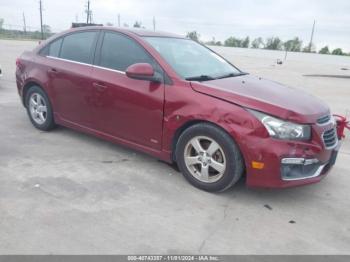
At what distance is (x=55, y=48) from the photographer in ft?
17.8

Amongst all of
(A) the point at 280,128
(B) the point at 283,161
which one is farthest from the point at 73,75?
(B) the point at 283,161

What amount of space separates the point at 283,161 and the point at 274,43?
60743mm

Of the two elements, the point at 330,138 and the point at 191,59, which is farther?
the point at 191,59

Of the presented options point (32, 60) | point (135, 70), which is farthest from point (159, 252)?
point (32, 60)

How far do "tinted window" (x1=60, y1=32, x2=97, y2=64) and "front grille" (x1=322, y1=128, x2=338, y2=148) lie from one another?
9.77 feet

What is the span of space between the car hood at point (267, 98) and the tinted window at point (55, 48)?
8.12 ft

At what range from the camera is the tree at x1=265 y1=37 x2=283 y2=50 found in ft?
198

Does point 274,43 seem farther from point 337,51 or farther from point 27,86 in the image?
point 27,86

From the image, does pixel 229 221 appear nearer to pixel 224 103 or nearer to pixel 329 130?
pixel 224 103

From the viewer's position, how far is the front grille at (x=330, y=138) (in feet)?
12.3

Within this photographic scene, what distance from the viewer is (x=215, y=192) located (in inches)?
154

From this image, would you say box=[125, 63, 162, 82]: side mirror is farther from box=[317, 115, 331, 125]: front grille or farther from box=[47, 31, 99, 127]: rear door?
box=[317, 115, 331, 125]: front grille

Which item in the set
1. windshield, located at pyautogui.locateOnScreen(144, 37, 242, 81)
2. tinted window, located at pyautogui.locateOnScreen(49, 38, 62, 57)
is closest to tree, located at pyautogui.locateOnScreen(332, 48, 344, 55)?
windshield, located at pyautogui.locateOnScreen(144, 37, 242, 81)

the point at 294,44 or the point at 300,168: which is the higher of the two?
the point at 300,168
